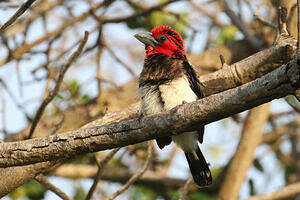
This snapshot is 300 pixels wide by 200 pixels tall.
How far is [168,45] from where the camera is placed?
382 centimetres

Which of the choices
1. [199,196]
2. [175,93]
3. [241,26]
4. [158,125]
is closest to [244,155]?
[199,196]

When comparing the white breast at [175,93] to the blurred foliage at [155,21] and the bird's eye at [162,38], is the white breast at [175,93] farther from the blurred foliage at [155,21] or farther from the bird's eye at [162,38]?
the blurred foliage at [155,21]

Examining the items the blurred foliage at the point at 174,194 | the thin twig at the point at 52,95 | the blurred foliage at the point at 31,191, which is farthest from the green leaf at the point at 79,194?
the thin twig at the point at 52,95

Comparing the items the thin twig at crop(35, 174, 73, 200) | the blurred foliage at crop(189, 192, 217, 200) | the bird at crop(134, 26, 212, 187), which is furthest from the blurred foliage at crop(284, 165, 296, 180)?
the thin twig at crop(35, 174, 73, 200)

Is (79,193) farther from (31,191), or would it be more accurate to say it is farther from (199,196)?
(199,196)

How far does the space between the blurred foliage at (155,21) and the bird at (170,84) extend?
146cm

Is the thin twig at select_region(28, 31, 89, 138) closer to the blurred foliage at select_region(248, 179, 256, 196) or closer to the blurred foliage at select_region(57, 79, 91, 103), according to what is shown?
the blurred foliage at select_region(57, 79, 91, 103)

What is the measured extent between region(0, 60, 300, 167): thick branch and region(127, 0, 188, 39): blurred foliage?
291 cm

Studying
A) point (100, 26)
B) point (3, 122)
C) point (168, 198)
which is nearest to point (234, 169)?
point (168, 198)

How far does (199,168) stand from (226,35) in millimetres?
2727

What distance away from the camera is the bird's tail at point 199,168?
12.1 feet

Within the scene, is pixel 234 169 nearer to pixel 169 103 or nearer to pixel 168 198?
pixel 168 198

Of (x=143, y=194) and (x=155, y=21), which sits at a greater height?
(x=155, y=21)

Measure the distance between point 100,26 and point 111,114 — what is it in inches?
63.3
